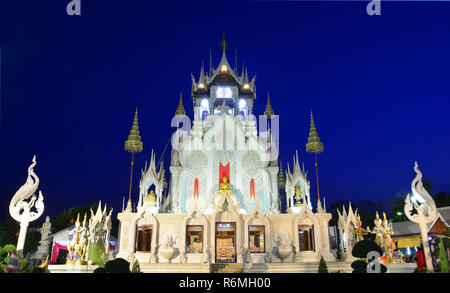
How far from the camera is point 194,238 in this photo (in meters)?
22.5

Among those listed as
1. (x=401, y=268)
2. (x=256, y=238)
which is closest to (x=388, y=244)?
(x=401, y=268)

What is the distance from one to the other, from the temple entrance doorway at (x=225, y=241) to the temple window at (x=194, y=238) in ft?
4.20

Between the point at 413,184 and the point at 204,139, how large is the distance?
1911cm

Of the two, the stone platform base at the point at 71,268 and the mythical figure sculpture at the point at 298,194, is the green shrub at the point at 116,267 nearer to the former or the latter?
the stone platform base at the point at 71,268

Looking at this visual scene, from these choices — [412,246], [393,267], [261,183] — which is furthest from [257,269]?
[412,246]

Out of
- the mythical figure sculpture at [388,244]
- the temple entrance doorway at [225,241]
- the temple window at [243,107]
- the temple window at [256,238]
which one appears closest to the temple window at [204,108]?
the temple window at [243,107]

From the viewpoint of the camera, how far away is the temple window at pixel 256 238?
2068 centimetres

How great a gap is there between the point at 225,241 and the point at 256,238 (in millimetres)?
2279

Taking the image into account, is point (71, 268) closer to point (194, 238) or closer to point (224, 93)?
point (194, 238)

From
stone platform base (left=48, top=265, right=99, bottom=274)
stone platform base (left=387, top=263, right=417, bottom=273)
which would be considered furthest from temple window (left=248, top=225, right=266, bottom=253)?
stone platform base (left=48, top=265, right=99, bottom=274)

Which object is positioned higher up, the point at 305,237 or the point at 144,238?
the point at 305,237

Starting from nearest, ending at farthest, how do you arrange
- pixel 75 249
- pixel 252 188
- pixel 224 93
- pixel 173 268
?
pixel 75 249 → pixel 173 268 → pixel 252 188 → pixel 224 93
